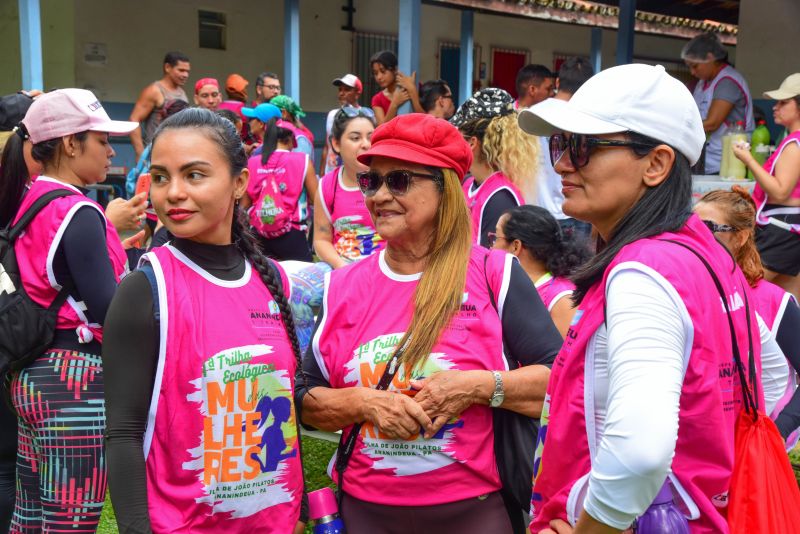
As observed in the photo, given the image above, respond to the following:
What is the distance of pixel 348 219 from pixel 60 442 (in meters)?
2.64

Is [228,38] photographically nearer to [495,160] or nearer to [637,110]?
[495,160]

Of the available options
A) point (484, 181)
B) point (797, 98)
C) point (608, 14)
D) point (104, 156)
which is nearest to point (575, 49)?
point (608, 14)

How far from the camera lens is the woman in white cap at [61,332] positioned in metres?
2.85

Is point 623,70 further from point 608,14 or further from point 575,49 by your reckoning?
point 575,49

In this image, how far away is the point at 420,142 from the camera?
240 cm

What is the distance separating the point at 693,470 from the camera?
1.58 metres

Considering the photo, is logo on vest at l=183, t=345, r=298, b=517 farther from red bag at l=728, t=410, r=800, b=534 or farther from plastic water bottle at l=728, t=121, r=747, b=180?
plastic water bottle at l=728, t=121, r=747, b=180

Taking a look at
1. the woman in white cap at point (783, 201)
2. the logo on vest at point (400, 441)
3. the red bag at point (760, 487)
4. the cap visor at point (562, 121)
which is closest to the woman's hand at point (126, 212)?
the logo on vest at point (400, 441)

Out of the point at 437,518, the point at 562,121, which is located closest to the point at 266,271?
the point at 437,518

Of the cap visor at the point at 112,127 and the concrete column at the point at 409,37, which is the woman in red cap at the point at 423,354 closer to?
the cap visor at the point at 112,127

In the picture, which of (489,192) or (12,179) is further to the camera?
(489,192)

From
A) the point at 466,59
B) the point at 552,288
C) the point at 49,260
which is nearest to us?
the point at 49,260

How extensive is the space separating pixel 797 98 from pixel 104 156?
4.93 metres

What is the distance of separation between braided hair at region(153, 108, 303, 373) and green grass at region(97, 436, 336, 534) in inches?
89.1
